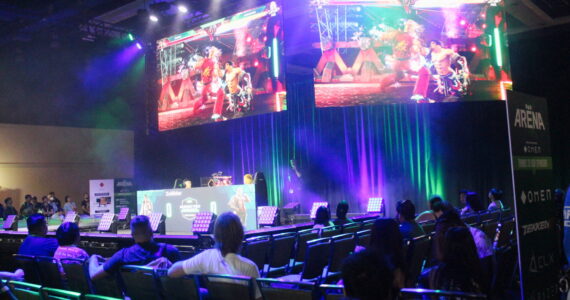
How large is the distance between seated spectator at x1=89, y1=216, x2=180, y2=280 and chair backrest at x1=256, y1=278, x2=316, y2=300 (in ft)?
3.59

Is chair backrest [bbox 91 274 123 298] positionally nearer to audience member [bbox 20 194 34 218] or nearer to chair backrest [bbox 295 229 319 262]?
chair backrest [bbox 295 229 319 262]

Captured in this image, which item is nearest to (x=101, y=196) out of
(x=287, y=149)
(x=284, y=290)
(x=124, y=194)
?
(x=124, y=194)

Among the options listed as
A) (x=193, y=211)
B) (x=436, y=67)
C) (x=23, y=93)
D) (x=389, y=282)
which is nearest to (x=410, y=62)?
(x=436, y=67)

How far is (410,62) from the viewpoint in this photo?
8961 mm

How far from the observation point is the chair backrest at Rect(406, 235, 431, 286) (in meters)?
3.87

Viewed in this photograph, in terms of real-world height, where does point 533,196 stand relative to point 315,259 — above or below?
above

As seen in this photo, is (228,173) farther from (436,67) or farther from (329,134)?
(436,67)

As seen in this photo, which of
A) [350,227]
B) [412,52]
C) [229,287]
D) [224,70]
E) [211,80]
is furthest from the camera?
[211,80]

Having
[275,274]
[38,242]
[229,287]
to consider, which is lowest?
[275,274]

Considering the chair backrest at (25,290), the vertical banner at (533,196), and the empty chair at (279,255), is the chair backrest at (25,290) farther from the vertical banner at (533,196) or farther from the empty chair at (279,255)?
the vertical banner at (533,196)

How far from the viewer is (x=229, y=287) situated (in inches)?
103

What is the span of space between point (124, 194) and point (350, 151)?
22.3 feet

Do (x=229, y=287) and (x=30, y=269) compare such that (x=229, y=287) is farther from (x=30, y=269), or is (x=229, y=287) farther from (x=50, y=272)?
(x=30, y=269)

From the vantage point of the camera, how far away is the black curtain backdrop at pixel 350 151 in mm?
12617
